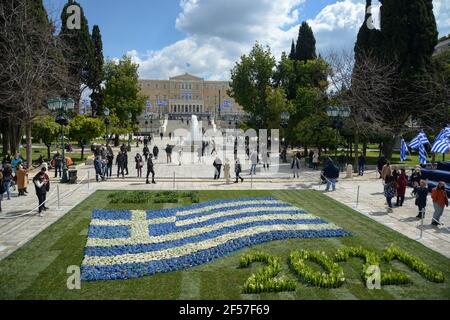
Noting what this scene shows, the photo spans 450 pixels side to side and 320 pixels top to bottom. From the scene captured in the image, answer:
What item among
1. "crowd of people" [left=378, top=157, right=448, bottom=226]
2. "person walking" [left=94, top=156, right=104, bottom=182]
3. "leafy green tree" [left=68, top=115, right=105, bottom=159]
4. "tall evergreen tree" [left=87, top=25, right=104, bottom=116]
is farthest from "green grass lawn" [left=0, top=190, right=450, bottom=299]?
"tall evergreen tree" [left=87, top=25, right=104, bottom=116]

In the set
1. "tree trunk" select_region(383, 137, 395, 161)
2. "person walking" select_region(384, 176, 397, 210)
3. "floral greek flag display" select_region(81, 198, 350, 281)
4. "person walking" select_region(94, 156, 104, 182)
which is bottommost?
"floral greek flag display" select_region(81, 198, 350, 281)

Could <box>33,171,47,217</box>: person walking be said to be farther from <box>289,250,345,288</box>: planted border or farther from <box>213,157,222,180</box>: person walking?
<box>213,157,222,180</box>: person walking

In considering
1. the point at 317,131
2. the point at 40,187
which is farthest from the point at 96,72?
the point at 40,187

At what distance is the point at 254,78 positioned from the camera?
46938 millimetres

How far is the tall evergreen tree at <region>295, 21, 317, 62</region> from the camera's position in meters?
49.6

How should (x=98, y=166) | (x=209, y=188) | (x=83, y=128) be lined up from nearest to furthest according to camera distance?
1. (x=209, y=188)
2. (x=98, y=166)
3. (x=83, y=128)

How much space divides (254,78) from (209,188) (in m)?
28.4

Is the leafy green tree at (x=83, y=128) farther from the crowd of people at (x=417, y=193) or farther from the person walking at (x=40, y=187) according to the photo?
the crowd of people at (x=417, y=193)

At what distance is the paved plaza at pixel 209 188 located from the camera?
12.5 metres

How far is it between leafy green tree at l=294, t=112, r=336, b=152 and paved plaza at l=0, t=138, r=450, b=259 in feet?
9.90

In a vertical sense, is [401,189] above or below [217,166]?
below

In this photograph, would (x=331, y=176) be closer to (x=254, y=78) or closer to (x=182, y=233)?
(x=182, y=233)

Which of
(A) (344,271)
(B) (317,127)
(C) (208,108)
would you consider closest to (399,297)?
(A) (344,271)

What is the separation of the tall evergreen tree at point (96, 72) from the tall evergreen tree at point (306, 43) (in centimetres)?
2683
